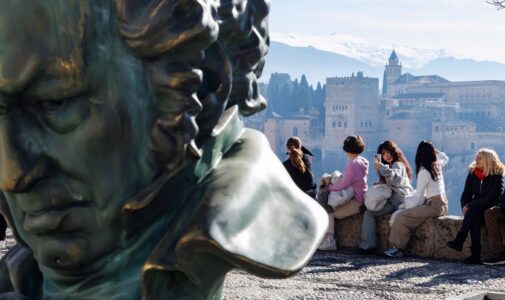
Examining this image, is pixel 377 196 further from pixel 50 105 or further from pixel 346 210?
pixel 50 105

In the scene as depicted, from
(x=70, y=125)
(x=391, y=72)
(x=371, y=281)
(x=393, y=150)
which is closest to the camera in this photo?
(x=70, y=125)

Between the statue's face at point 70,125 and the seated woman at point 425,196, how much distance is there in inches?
261

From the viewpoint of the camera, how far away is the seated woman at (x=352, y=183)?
7.79 m

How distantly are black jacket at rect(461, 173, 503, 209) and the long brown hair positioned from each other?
61.0 inches

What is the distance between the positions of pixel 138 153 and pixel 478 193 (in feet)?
22.5

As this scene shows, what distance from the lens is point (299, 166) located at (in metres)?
8.13

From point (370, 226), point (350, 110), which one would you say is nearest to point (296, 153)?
point (370, 226)

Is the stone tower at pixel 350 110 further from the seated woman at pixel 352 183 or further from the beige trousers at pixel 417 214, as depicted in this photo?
the beige trousers at pixel 417 214

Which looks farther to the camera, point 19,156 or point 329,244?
point 329,244

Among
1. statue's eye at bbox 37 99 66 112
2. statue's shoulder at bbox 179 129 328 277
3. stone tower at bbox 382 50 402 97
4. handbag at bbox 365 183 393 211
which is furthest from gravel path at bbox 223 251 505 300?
stone tower at bbox 382 50 402 97

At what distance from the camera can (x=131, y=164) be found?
4.09ft

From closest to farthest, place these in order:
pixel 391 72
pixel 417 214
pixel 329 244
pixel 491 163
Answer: pixel 491 163
pixel 417 214
pixel 329 244
pixel 391 72

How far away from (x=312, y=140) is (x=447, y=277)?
9028 centimetres

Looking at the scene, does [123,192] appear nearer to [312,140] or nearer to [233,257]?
[233,257]
